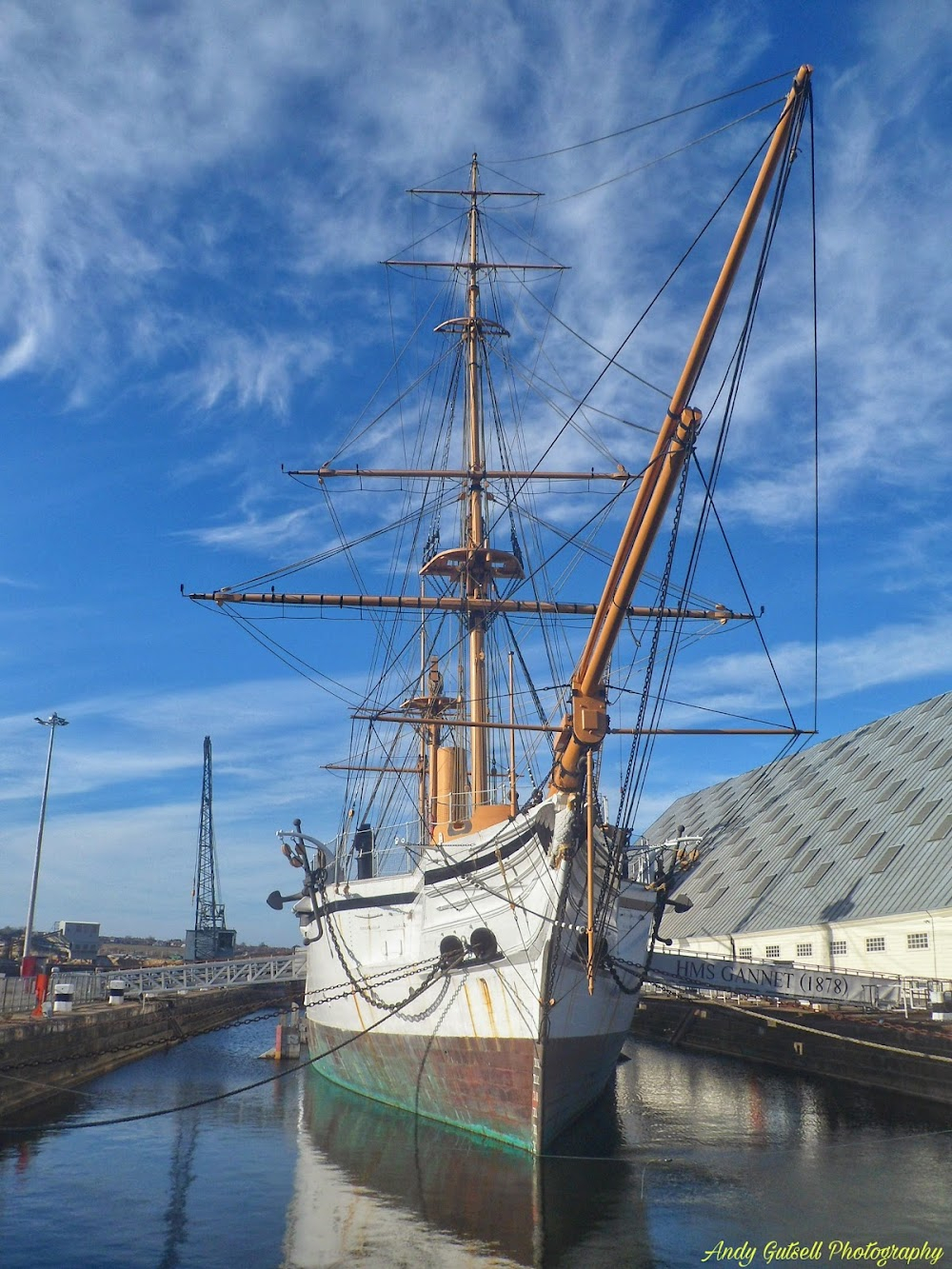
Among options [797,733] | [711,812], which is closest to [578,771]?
[797,733]

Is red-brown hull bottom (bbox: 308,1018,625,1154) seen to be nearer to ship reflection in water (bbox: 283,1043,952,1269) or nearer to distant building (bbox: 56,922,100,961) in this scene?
ship reflection in water (bbox: 283,1043,952,1269)

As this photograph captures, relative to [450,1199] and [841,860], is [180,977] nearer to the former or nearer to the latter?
[841,860]

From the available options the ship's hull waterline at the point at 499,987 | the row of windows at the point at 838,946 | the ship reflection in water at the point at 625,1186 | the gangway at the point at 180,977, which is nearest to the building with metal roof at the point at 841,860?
the row of windows at the point at 838,946

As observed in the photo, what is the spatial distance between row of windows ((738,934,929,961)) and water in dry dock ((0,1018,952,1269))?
8.42m

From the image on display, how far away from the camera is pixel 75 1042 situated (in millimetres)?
28672

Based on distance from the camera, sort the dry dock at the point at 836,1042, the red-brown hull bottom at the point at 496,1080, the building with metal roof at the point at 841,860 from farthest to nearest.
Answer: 1. the building with metal roof at the point at 841,860
2. the dry dock at the point at 836,1042
3. the red-brown hull bottom at the point at 496,1080

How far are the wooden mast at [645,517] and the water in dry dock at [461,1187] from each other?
7346 millimetres

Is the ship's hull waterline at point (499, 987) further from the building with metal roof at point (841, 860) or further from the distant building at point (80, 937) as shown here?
the distant building at point (80, 937)

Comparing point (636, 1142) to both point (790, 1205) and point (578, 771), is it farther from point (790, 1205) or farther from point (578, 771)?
point (578, 771)

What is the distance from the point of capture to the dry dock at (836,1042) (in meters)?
25.5

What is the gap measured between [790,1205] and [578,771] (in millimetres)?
8098

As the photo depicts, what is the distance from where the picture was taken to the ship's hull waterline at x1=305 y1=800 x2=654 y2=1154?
19.4 meters

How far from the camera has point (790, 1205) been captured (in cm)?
1673

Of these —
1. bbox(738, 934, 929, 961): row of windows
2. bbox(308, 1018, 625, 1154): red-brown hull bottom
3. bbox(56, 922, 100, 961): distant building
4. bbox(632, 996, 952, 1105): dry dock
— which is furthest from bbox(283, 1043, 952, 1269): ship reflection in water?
bbox(56, 922, 100, 961): distant building
